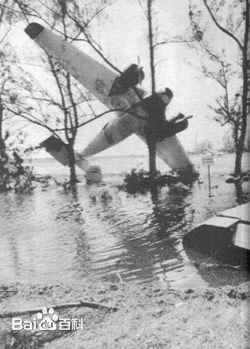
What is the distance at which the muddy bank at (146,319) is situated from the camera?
143 inches

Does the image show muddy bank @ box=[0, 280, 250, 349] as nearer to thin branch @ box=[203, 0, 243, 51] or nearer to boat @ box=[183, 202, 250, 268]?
boat @ box=[183, 202, 250, 268]

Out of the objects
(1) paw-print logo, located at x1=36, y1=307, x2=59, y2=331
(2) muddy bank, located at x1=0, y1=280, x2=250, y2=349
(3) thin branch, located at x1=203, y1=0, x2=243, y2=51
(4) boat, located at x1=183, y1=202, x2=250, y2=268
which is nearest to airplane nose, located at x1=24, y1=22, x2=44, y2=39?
(3) thin branch, located at x1=203, y1=0, x2=243, y2=51

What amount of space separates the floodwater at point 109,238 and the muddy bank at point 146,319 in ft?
2.45

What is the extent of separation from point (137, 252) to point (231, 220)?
177 cm

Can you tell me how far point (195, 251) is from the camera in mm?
7020

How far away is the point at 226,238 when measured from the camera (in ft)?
21.1

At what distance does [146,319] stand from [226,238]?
108 inches

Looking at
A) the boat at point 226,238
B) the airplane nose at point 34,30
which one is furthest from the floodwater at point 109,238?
the airplane nose at point 34,30

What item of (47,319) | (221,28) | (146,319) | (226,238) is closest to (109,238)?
(226,238)

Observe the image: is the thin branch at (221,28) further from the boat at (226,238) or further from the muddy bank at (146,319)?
the muddy bank at (146,319)

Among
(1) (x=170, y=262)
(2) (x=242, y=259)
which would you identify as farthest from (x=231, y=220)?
(1) (x=170, y=262)

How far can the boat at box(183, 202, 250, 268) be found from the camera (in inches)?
240

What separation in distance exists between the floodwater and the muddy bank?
75 centimetres

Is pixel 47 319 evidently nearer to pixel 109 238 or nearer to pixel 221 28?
pixel 109 238
